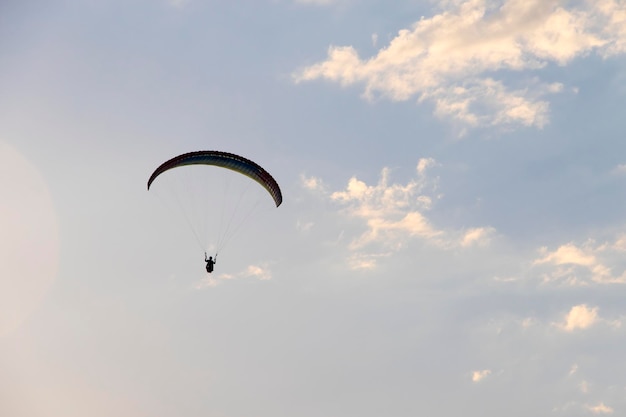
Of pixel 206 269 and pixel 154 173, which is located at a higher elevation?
pixel 154 173

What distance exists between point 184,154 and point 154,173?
12.6 feet

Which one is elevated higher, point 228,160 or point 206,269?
point 228,160

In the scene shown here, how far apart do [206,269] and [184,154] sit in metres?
12.4

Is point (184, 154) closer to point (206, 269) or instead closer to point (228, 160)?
point (228, 160)

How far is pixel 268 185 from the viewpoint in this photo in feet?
321

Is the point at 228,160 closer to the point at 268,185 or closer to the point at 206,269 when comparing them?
the point at 268,185

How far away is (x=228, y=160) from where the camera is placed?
314 feet

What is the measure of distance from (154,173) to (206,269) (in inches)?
439

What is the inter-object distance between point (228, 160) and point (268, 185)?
4.91m

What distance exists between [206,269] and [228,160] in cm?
1197

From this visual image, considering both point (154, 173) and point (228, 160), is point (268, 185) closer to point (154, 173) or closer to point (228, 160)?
point (228, 160)

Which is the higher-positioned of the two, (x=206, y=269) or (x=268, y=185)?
(x=268, y=185)

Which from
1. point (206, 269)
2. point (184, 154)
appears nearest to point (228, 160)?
point (184, 154)

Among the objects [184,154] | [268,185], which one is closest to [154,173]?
[184,154]
